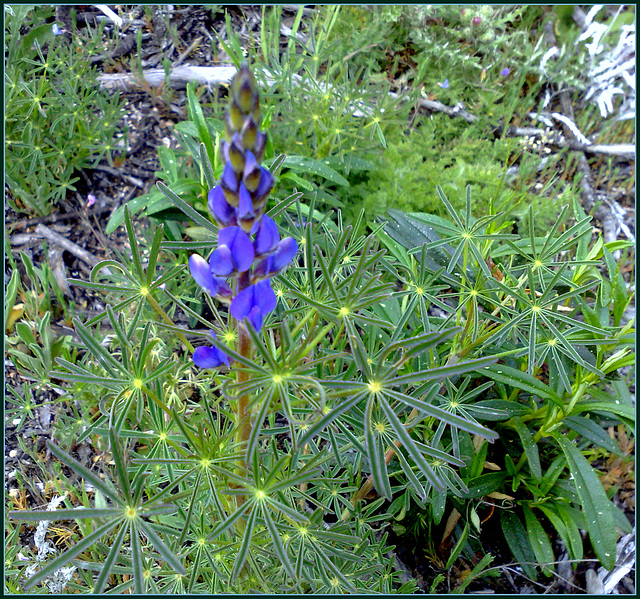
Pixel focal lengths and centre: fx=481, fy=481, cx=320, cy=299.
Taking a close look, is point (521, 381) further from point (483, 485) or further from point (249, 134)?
point (249, 134)

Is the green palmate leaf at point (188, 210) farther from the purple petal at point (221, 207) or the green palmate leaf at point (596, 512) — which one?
the green palmate leaf at point (596, 512)

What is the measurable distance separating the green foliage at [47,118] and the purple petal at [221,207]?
2.40 m

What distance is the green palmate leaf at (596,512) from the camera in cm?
191

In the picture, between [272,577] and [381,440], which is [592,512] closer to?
[381,440]

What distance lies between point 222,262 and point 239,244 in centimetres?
5

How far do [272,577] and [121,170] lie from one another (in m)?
2.82

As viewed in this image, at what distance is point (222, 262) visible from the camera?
1.01 metres

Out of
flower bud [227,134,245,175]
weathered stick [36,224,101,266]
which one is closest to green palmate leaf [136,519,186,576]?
flower bud [227,134,245,175]

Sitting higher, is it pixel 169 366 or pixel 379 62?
pixel 379 62

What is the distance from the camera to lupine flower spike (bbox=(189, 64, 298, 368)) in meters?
0.94

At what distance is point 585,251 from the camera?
2289 mm

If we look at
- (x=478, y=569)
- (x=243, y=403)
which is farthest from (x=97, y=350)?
(x=478, y=569)

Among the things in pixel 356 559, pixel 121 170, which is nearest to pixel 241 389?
pixel 356 559

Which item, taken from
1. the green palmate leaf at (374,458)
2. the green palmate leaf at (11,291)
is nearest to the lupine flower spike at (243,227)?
the green palmate leaf at (374,458)
